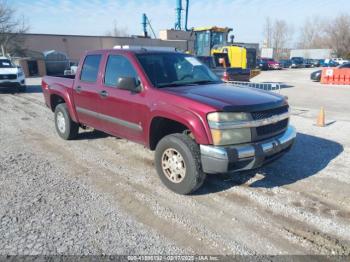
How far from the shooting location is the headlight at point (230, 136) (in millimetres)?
3434

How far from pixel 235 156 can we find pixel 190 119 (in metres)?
0.68

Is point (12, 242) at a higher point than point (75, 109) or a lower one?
lower

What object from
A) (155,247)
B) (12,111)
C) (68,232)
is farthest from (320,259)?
(12,111)

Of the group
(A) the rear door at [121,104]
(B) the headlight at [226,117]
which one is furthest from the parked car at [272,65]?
(B) the headlight at [226,117]

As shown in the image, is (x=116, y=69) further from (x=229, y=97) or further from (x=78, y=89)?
(x=229, y=97)

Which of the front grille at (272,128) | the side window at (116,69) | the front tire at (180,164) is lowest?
the front tire at (180,164)

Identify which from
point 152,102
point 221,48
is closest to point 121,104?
point 152,102

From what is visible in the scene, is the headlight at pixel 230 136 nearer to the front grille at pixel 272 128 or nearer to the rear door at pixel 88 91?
the front grille at pixel 272 128

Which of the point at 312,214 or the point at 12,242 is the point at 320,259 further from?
the point at 12,242

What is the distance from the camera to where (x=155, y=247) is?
289cm

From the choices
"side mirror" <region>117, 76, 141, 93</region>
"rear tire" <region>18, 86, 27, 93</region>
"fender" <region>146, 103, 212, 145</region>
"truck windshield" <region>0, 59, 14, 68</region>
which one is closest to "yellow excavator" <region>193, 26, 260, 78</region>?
"rear tire" <region>18, 86, 27, 93</region>

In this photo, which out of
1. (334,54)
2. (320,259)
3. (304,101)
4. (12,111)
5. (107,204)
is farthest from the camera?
(334,54)

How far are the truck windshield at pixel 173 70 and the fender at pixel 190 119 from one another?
1.67 ft

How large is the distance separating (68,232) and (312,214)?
2.74 metres
